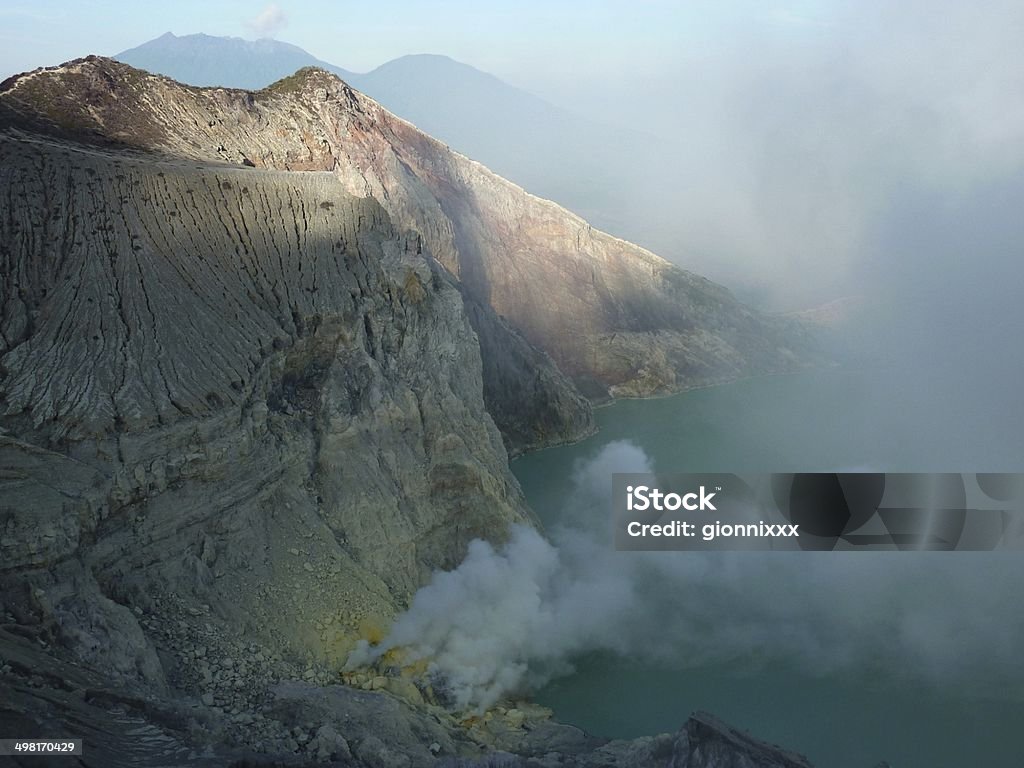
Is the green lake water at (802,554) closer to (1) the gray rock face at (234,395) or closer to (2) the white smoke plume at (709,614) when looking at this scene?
(2) the white smoke plume at (709,614)

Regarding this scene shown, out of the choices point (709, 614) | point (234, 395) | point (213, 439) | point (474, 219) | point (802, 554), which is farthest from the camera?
point (474, 219)

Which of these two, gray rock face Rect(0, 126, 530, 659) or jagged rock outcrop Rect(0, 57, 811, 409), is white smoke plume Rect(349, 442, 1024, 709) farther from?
jagged rock outcrop Rect(0, 57, 811, 409)

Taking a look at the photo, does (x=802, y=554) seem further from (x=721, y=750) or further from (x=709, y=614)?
(x=721, y=750)

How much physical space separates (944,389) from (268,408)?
4007 centimetres

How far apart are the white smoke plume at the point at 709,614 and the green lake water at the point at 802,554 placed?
64 centimetres

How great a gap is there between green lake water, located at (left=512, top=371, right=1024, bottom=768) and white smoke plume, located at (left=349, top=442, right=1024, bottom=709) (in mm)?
643

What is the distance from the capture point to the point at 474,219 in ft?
156

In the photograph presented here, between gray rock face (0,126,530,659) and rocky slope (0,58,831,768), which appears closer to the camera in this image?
rocky slope (0,58,831,768)

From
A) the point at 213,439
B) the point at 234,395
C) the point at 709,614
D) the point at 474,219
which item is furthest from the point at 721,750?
the point at 474,219

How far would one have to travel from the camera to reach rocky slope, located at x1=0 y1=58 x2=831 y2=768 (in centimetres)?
1692

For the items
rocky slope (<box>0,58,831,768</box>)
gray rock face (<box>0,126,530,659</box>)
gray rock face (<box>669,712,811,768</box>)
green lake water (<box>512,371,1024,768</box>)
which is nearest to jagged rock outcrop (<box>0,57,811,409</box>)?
rocky slope (<box>0,58,831,768</box>)

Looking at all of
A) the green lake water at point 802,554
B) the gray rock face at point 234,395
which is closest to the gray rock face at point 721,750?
the green lake water at point 802,554

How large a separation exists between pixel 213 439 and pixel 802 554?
58.0ft

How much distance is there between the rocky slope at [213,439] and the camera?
16922 mm
